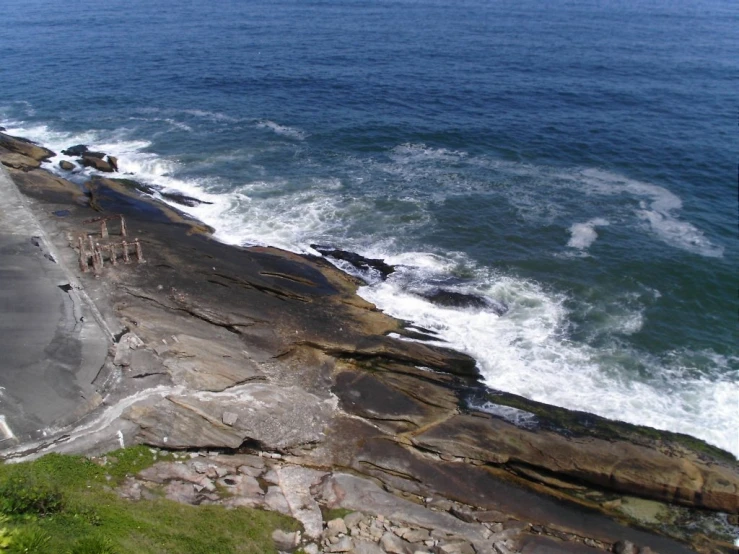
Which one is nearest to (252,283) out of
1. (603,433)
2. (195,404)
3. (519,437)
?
(195,404)

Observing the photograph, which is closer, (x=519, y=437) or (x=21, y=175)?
(x=519, y=437)

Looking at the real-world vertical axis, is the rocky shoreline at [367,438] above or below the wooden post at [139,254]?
below

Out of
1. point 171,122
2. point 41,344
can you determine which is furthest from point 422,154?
point 41,344

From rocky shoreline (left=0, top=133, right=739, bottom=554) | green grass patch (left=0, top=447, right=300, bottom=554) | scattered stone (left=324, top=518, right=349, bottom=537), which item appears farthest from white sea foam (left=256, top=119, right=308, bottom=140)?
scattered stone (left=324, top=518, right=349, bottom=537)

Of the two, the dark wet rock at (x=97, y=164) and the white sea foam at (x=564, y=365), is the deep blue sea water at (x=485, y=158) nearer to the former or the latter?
the white sea foam at (x=564, y=365)

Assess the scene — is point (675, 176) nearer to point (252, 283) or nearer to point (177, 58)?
point (252, 283)

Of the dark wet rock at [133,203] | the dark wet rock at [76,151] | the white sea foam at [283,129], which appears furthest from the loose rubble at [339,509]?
the white sea foam at [283,129]

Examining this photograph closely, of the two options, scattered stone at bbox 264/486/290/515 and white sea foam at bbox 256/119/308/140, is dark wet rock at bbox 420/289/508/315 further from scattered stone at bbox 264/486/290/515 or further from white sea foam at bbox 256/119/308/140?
white sea foam at bbox 256/119/308/140
